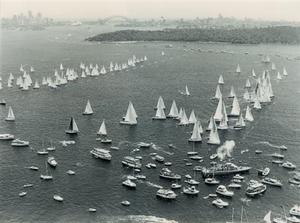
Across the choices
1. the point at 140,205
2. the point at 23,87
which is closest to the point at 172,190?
the point at 140,205

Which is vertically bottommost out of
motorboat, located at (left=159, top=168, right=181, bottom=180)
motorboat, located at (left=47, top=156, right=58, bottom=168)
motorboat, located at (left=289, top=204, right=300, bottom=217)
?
motorboat, located at (left=289, top=204, right=300, bottom=217)

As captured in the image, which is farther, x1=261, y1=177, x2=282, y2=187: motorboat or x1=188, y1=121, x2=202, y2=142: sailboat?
x1=188, y1=121, x2=202, y2=142: sailboat

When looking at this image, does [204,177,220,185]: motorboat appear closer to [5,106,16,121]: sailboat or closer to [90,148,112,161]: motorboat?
[90,148,112,161]: motorboat

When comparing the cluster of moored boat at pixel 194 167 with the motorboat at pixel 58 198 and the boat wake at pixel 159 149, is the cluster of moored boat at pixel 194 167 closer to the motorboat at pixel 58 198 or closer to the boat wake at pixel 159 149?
the motorboat at pixel 58 198

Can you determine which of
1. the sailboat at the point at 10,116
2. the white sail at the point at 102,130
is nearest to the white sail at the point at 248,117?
→ the white sail at the point at 102,130

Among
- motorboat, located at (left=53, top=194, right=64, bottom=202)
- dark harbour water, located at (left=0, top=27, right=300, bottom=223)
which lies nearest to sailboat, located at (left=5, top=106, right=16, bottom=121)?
dark harbour water, located at (left=0, top=27, right=300, bottom=223)

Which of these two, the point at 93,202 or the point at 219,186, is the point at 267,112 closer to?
Result: the point at 219,186

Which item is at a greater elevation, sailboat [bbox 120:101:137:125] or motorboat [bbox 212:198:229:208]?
sailboat [bbox 120:101:137:125]
